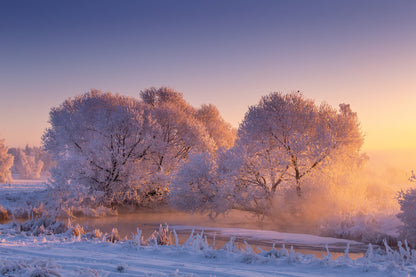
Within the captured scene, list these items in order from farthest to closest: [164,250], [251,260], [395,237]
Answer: [395,237] → [164,250] → [251,260]

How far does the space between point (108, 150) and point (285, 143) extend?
563 inches

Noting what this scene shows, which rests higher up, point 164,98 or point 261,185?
point 164,98

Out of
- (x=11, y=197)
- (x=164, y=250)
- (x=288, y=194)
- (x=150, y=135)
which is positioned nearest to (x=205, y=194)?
(x=288, y=194)

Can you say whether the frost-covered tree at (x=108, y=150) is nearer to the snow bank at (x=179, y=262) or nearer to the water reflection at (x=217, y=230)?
the water reflection at (x=217, y=230)

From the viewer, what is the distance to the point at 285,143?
23359mm

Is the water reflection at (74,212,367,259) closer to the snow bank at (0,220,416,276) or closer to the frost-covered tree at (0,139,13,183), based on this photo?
the snow bank at (0,220,416,276)

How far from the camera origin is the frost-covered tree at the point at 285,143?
74.7 ft

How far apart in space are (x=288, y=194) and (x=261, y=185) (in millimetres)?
1773

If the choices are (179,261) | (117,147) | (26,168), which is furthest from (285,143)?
(26,168)

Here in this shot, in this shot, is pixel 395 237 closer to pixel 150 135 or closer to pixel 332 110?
pixel 332 110

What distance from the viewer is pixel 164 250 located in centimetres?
985

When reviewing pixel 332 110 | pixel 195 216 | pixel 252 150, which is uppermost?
pixel 332 110

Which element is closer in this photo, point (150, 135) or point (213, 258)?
point (213, 258)

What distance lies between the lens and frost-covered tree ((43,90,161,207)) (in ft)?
94.2
